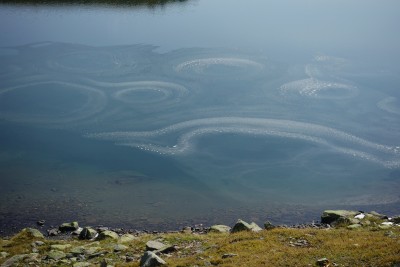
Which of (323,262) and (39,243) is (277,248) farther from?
(39,243)

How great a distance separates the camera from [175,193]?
96.8 ft

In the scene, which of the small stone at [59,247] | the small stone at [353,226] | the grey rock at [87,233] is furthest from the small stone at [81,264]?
the small stone at [353,226]

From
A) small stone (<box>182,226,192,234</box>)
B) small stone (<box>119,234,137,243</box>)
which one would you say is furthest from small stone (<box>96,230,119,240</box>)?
small stone (<box>182,226,192,234</box>)

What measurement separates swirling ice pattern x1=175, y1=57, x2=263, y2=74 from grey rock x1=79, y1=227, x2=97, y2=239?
76.9ft

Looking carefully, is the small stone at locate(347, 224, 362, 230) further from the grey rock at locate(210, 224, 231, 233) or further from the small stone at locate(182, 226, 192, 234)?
the small stone at locate(182, 226, 192, 234)

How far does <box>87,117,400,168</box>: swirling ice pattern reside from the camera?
110ft

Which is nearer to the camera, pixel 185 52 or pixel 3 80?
pixel 3 80

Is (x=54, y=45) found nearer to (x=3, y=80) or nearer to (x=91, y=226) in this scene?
(x=3, y=80)

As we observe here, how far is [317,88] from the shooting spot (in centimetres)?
4219

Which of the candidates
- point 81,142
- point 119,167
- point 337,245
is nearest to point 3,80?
point 81,142

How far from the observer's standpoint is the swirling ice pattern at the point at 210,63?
45250 mm

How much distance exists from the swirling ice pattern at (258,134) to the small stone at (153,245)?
1285 cm

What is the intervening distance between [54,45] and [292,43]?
2557 cm

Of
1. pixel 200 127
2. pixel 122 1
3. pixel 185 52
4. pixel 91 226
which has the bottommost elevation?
pixel 91 226
